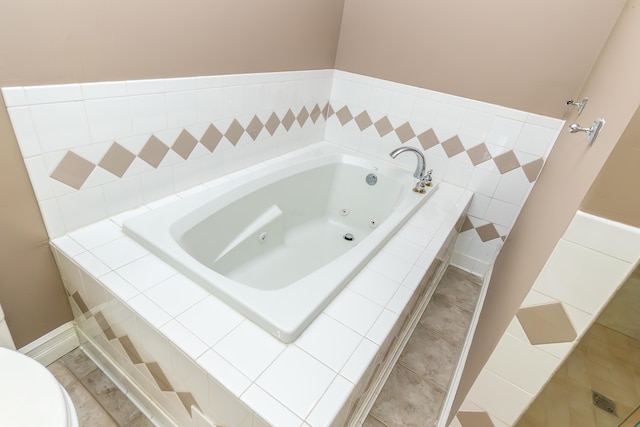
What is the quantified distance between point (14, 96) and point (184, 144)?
0.61 meters

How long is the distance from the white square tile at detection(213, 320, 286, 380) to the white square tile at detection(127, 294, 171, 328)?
187 mm

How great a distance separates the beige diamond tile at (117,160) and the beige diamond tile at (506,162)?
1.84 metres

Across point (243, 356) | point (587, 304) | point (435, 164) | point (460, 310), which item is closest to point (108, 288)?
point (243, 356)

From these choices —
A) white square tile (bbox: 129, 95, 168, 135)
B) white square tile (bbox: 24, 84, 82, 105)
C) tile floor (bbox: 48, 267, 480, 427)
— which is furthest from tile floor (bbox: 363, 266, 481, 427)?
white square tile (bbox: 24, 84, 82, 105)

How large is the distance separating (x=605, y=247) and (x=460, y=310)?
1356 millimetres

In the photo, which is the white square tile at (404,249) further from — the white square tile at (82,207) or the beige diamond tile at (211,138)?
the white square tile at (82,207)

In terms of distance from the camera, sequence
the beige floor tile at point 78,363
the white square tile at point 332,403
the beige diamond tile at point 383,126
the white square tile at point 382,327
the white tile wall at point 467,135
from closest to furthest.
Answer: the white square tile at point 332,403 < the white square tile at point 382,327 < the beige floor tile at point 78,363 < the white tile wall at point 467,135 < the beige diamond tile at point 383,126

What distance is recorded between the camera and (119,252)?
1.16 m

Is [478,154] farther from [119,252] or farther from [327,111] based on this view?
[119,252]

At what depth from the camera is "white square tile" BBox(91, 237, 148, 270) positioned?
3.65ft

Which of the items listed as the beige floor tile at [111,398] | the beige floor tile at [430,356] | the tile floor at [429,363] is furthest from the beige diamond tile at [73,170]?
the beige floor tile at [430,356]

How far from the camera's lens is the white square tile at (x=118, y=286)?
1.00m

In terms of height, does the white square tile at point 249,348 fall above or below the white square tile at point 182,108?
below

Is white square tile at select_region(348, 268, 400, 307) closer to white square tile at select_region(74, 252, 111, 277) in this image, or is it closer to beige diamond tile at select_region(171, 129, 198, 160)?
white square tile at select_region(74, 252, 111, 277)
